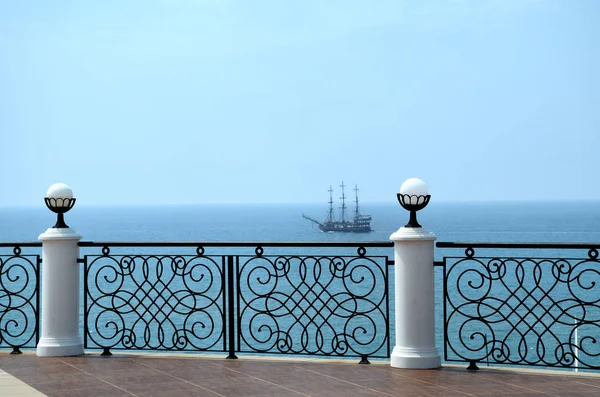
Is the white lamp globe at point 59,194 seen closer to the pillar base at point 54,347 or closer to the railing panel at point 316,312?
the pillar base at point 54,347

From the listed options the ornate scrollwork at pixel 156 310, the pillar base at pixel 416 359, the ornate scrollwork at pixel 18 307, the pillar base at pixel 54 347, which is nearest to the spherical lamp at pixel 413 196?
the pillar base at pixel 416 359

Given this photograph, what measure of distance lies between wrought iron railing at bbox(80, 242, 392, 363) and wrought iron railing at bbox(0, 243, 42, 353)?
0.55m

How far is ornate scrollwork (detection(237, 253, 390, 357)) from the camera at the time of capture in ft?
27.3

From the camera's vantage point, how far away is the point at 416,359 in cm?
773

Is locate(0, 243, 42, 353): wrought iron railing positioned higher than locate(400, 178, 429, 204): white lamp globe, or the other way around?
locate(400, 178, 429, 204): white lamp globe

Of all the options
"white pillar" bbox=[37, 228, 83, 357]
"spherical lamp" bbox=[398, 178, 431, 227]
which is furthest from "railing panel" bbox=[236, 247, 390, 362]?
"white pillar" bbox=[37, 228, 83, 357]

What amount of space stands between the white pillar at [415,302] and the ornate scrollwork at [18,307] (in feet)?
11.2

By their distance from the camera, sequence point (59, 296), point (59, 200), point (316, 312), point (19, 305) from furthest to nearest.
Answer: point (19, 305), point (316, 312), point (59, 200), point (59, 296)

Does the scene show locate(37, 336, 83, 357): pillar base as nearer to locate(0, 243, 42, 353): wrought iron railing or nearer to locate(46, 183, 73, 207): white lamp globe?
locate(0, 243, 42, 353): wrought iron railing

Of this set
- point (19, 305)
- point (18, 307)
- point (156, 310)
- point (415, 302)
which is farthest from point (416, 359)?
point (156, 310)

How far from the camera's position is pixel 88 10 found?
81.1 meters

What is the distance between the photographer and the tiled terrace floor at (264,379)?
22.3 feet

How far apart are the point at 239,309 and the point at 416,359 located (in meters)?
1.70

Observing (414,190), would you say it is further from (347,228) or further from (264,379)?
(347,228)
